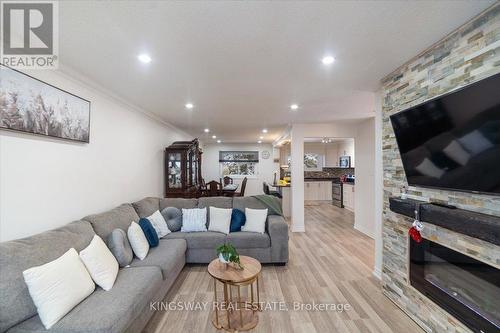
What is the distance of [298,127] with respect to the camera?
16.8 ft

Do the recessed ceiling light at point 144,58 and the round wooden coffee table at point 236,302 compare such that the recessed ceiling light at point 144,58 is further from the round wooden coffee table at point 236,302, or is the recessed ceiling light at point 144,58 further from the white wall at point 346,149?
the white wall at point 346,149

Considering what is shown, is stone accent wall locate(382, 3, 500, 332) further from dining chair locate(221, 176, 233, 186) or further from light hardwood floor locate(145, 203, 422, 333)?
dining chair locate(221, 176, 233, 186)

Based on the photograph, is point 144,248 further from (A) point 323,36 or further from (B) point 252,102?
(A) point 323,36

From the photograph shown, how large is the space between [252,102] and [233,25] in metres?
1.90

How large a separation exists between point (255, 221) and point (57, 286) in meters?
2.42

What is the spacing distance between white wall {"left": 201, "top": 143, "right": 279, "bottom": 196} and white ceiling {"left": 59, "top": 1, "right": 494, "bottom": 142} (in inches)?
249

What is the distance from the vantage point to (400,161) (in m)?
2.30

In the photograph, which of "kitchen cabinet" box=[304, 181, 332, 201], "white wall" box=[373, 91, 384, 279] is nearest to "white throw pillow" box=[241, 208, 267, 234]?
"white wall" box=[373, 91, 384, 279]

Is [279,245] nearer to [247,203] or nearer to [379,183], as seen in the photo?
[247,203]

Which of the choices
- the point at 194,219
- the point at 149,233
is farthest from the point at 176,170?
the point at 149,233

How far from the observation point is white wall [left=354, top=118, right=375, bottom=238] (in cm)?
451

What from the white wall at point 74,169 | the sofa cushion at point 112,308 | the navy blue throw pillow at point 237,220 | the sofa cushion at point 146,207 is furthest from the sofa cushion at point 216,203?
the sofa cushion at point 112,308

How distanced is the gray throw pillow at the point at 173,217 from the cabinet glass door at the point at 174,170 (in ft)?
4.83

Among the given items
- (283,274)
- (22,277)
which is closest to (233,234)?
(283,274)
